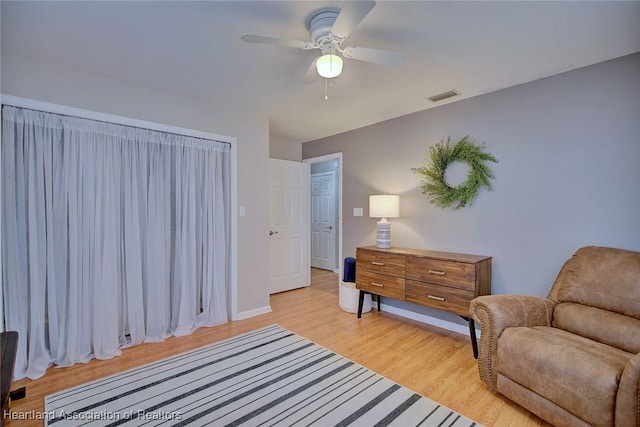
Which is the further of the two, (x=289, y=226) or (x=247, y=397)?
(x=289, y=226)

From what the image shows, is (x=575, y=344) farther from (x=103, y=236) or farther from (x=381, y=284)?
(x=103, y=236)

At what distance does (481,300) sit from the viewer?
2051mm

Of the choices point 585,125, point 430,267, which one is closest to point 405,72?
point 585,125

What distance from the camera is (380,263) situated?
3.17 m

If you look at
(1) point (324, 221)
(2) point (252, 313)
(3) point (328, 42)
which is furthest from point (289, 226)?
(3) point (328, 42)

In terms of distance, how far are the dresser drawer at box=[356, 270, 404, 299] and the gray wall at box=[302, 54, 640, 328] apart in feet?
1.75

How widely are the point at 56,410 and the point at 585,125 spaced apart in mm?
4224

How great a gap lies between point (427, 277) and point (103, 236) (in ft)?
9.53

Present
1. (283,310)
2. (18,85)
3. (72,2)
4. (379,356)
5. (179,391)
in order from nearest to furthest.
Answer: (72,2) < (179,391) < (18,85) < (379,356) < (283,310)

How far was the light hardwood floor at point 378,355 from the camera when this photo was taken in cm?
189

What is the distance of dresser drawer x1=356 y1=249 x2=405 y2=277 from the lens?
3.01m

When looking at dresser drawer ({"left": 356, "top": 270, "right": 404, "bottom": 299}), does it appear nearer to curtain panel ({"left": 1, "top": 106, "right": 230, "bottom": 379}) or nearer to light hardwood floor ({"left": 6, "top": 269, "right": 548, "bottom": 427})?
light hardwood floor ({"left": 6, "top": 269, "right": 548, "bottom": 427})

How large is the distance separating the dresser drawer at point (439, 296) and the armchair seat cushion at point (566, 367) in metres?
0.63

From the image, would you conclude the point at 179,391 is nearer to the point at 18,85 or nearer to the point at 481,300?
the point at 481,300
